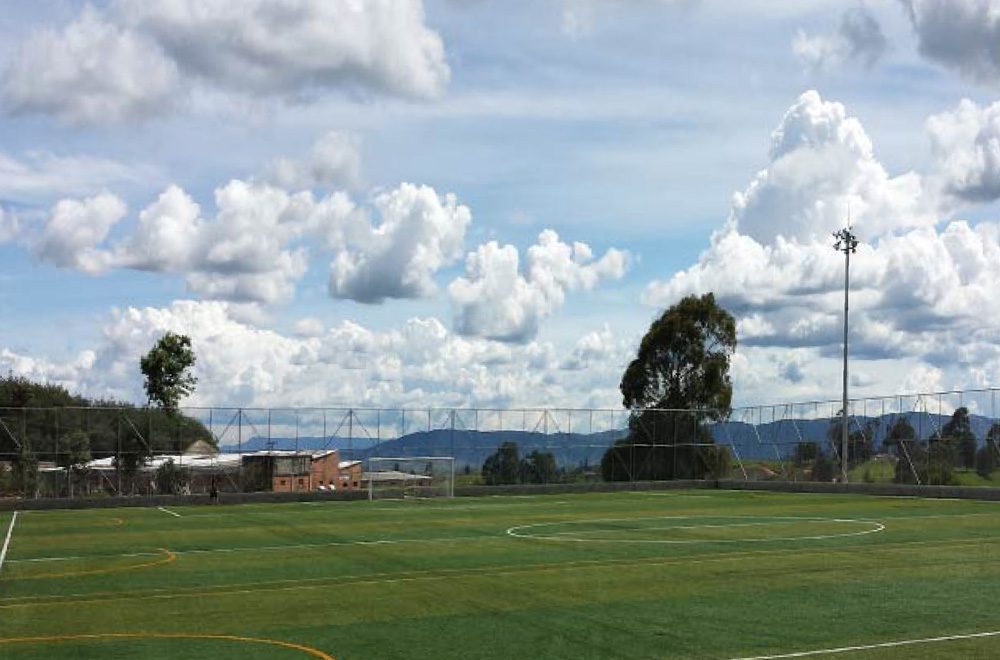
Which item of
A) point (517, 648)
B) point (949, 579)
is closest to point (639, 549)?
point (949, 579)

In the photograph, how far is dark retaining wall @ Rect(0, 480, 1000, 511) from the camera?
169 ft

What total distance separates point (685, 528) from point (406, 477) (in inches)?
1096

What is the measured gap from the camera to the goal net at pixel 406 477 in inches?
2375

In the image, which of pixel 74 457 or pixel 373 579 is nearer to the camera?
pixel 373 579

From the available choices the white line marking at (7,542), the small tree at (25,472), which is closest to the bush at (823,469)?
the small tree at (25,472)

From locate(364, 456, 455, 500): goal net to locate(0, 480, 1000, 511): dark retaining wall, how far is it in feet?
3.37

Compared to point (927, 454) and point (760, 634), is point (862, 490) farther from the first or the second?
point (760, 634)

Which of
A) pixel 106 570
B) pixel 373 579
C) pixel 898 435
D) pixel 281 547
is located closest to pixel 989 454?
pixel 898 435

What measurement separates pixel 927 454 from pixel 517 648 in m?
42.3

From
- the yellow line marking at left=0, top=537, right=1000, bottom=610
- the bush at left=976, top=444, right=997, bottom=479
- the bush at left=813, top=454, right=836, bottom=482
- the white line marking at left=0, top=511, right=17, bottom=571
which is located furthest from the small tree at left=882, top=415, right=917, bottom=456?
the white line marking at left=0, top=511, right=17, bottom=571

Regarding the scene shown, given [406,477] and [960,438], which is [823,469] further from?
[406,477]

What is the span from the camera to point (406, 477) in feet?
199

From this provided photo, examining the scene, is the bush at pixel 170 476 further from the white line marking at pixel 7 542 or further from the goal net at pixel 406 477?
the white line marking at pixel 7 542

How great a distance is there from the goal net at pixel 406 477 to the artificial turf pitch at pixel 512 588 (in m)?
19.8
